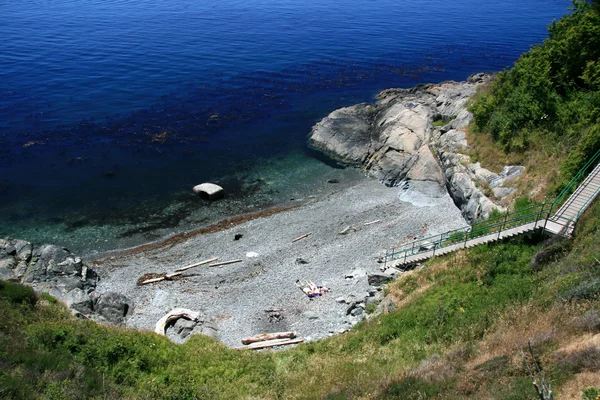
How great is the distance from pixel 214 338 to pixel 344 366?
958 centimetres

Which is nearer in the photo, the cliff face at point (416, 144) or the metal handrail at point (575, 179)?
the metal handrail at point (575, 179)

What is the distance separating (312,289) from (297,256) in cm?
503

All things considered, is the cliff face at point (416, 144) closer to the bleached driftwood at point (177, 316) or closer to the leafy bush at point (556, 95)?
the leafy bush at point (556, 95)

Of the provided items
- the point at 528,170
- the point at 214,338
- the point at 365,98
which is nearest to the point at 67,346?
the point at 214,338

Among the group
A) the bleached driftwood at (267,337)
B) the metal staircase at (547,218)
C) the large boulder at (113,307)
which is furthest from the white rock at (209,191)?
the metal staircase at (547,218)

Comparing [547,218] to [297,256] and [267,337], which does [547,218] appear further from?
[297,256]

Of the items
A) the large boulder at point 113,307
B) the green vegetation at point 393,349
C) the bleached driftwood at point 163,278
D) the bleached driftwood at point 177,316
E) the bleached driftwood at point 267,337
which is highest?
the green vegetation at point 393,349

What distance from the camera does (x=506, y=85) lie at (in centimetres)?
4150

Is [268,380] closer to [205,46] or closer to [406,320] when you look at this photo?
[406,320]

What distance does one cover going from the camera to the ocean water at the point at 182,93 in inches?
1731

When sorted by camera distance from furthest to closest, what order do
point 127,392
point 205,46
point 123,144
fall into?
point 205,46 → point 123,144 → point 127,392

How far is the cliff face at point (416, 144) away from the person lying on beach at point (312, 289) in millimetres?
13044

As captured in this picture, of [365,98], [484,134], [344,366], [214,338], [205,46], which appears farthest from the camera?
[205,46]

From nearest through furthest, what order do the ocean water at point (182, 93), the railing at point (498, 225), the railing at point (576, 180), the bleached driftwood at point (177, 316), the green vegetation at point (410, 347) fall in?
the green vegetation at point (410, 347)
the railing at point (498, 225)
the railing at point (576, 180)
the bleached driftwood at point (177, 316)
the ocean water at point (182, 93)
